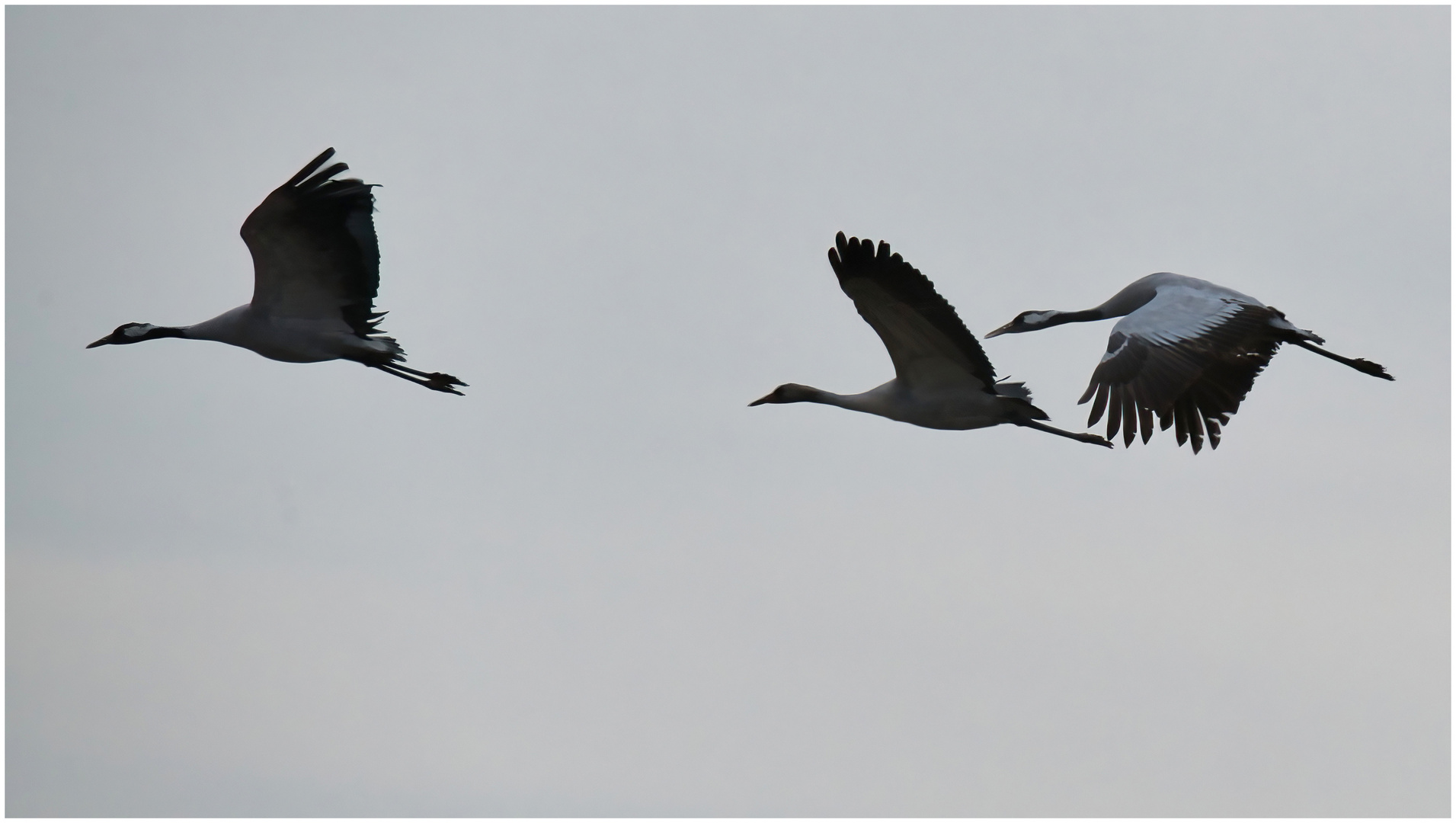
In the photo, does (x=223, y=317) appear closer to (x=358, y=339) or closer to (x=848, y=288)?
(x=358, y=339)

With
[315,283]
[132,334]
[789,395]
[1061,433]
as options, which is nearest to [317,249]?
[315,283]

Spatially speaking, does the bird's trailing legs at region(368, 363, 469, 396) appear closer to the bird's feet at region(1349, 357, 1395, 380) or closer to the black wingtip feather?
the black wingtip feather

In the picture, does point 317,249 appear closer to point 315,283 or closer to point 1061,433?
point 315,283

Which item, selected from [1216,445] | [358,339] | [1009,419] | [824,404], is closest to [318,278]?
[358,339]

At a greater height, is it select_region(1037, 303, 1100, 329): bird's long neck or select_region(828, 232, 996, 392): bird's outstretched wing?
select_region(1037, 303, 1100, 329): bird's long neck

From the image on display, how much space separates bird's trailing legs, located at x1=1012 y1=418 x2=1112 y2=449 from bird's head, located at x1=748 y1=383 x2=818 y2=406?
2.15 m

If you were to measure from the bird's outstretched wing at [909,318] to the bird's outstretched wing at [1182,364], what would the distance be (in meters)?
1.23

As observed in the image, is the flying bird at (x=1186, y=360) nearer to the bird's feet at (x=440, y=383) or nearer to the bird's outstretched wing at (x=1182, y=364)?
the bird's outstretched wing at (x=1182, y=364)

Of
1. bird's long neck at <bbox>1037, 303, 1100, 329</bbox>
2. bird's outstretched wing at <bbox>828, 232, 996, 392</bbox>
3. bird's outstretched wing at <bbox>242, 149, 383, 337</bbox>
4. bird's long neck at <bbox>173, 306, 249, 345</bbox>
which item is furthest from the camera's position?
bird's long neck at <bbox>1037, 303, 1100, 329</bbox>

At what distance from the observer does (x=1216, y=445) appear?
20.0 meters

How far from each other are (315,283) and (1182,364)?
8248 millimetres

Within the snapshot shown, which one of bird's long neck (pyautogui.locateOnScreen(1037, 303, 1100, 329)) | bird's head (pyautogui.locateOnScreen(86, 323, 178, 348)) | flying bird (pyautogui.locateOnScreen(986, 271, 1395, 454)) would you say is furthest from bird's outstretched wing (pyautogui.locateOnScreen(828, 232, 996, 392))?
bird's head (pyautogui.locateOnScreen(86, 323, 178, 348))

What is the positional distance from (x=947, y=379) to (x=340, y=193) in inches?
234

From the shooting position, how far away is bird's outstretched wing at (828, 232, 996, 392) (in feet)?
61.4
